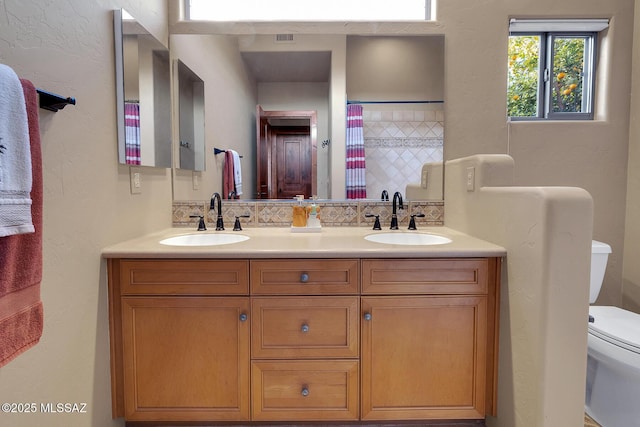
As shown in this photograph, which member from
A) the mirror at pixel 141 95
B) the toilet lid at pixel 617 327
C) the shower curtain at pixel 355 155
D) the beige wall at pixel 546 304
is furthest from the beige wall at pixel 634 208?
the mirror at pixel 141 95

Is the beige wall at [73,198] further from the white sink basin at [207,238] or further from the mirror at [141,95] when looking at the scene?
the white sink basin at [207,238]

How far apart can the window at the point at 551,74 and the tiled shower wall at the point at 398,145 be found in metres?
0.53

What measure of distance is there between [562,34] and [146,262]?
2.57 m

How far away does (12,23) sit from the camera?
3.06 feet

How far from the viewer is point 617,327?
156cm

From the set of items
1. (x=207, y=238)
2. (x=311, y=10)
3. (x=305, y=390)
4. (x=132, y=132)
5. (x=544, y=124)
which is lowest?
(x=305, y=390)

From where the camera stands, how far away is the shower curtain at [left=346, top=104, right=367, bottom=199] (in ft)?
6.48

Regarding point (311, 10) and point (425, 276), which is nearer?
point (425, 276)

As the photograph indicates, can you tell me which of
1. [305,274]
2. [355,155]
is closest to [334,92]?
[355,155]

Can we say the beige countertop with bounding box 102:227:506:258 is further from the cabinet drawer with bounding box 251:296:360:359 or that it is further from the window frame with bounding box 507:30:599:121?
the window frame with bounding box 507:30:599:121

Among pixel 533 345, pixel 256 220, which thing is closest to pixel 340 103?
pixel 256 220

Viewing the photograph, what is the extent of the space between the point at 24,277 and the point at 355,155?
5.09ft

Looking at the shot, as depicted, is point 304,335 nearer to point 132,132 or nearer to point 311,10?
point 132,132

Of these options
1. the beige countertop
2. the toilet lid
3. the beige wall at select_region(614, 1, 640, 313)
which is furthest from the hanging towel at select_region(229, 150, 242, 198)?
the beige wall at select_region(614, 1, 640, 313)
